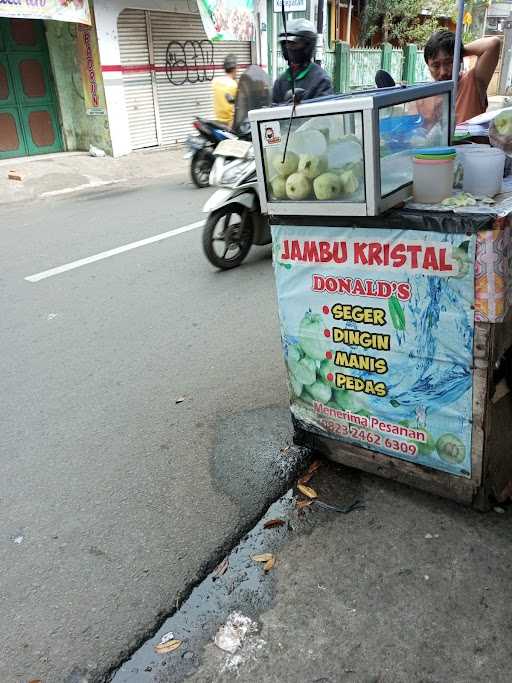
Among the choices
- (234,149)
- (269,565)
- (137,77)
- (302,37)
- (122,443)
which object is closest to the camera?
(269,565)

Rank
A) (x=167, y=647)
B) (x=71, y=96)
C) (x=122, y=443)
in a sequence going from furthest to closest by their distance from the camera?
(x=71, y=96)
(x=122, y=443)
(x=167, y=647)

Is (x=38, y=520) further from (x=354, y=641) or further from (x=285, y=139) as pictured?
(x=285, y=139)

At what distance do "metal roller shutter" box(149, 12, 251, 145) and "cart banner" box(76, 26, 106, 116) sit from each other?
70.1 inches

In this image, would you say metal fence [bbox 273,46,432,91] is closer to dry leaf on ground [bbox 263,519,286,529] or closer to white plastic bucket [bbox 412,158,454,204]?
white plastic bucket [bbox 412,158,454,204]

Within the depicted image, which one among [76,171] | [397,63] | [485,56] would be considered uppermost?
[397,63]

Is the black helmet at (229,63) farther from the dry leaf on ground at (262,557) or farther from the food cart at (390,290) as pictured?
the dry leaf on ground at (262,557)

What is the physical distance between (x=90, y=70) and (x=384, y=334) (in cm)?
1172

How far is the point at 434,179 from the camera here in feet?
6.81

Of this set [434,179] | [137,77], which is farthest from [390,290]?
[137,77]

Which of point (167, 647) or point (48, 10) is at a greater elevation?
point (48, 10)

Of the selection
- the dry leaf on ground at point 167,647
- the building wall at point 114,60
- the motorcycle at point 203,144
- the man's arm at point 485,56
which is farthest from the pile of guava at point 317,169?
the building wall at point 114,60

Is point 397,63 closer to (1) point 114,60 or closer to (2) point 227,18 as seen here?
(2) point 227,18

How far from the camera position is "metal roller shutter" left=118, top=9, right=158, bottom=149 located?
40.1ft

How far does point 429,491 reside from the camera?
2412 millimetres
